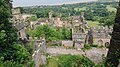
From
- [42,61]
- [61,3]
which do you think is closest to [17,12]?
[42,61]

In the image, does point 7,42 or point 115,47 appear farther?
point 7,42

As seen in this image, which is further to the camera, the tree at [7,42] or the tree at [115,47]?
the tree at [7,42]

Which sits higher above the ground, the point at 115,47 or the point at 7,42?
the point at 115,47

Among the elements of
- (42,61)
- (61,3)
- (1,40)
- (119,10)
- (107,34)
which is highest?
(119,10)

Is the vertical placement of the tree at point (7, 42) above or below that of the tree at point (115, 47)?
below

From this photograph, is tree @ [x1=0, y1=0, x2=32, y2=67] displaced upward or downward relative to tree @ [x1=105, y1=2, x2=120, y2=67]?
downward

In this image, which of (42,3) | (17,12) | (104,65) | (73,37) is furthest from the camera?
(42,3)

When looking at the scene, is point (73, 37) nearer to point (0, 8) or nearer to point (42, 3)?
point (0, 8)

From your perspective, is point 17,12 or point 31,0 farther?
point 31,0
